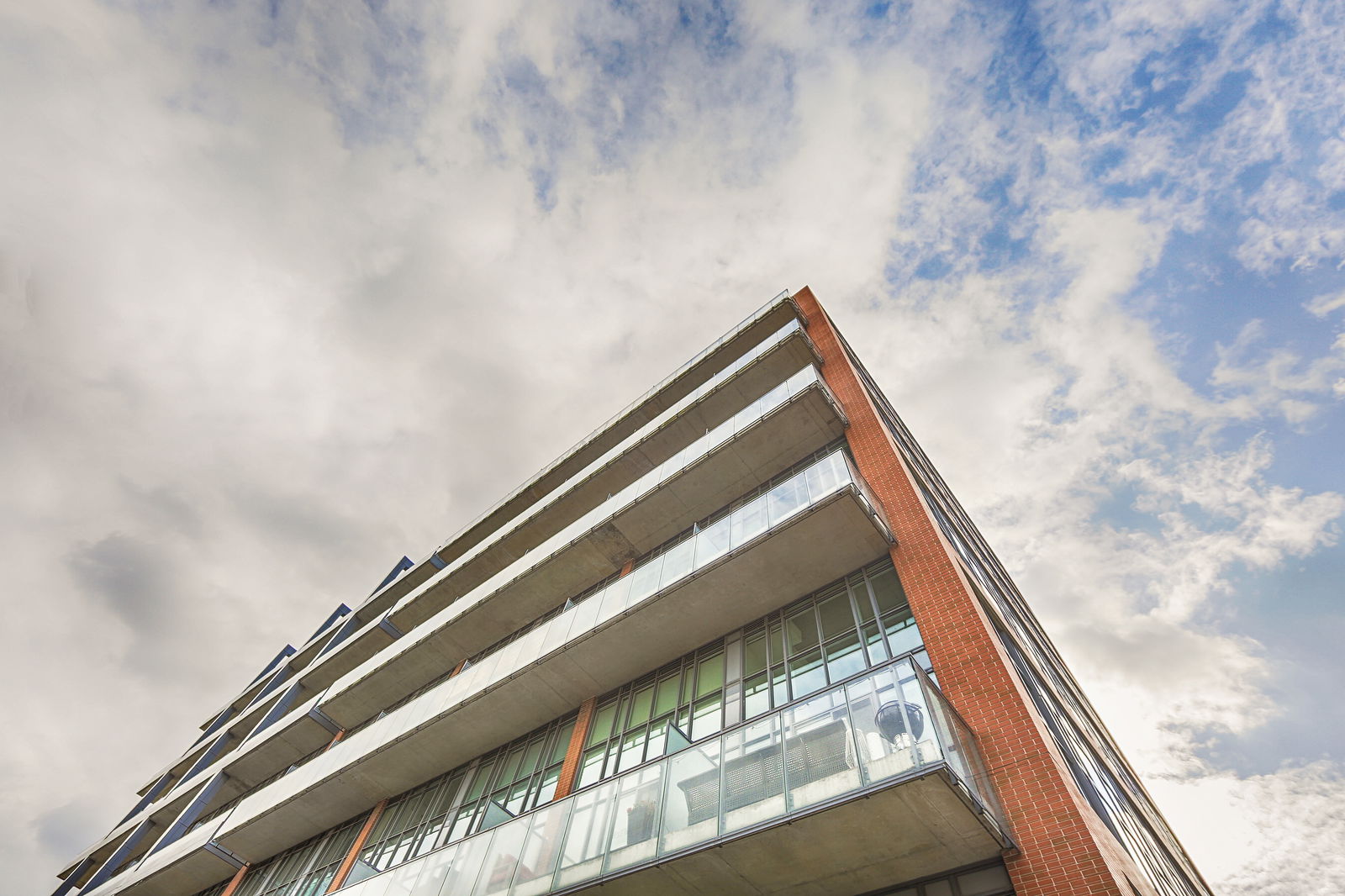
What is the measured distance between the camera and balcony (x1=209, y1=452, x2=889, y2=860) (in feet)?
37.9

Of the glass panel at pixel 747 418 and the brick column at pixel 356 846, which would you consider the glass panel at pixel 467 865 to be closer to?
the brick column at pixel 356 846

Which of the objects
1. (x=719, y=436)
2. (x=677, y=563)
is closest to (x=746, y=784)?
(x=677, y=563)

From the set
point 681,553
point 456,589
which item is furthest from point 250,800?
point 681,553

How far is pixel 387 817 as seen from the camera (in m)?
16.5

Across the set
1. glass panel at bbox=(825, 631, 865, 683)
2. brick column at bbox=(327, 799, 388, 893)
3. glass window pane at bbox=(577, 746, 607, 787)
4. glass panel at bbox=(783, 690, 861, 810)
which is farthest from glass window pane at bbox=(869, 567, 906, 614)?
brick column at bbox=(327, 799, 388, 893)

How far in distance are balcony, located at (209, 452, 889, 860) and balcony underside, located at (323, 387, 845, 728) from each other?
4.32 feet

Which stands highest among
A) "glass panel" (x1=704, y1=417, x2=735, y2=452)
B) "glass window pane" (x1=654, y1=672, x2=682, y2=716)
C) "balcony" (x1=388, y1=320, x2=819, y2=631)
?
"balcony" (x1=388, y1=320, x2=819, y2=631)

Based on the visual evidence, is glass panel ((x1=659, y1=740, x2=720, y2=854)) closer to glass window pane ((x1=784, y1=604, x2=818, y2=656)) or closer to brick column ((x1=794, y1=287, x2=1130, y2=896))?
brick column ((x1=794, y1=287, x2=1130, y2=896))

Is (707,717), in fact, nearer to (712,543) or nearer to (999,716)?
(712,543)

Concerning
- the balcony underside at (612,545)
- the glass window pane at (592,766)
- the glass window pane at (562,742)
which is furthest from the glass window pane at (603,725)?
the balcony underside at (612,545)

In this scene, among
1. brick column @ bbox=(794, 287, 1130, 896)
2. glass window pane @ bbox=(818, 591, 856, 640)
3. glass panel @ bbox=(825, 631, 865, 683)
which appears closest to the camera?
brick column @ bbox=(794, 287, 1130, 896)

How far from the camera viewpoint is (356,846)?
16203mm

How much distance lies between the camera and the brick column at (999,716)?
6730 mm

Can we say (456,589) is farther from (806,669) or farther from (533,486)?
(806,669)
